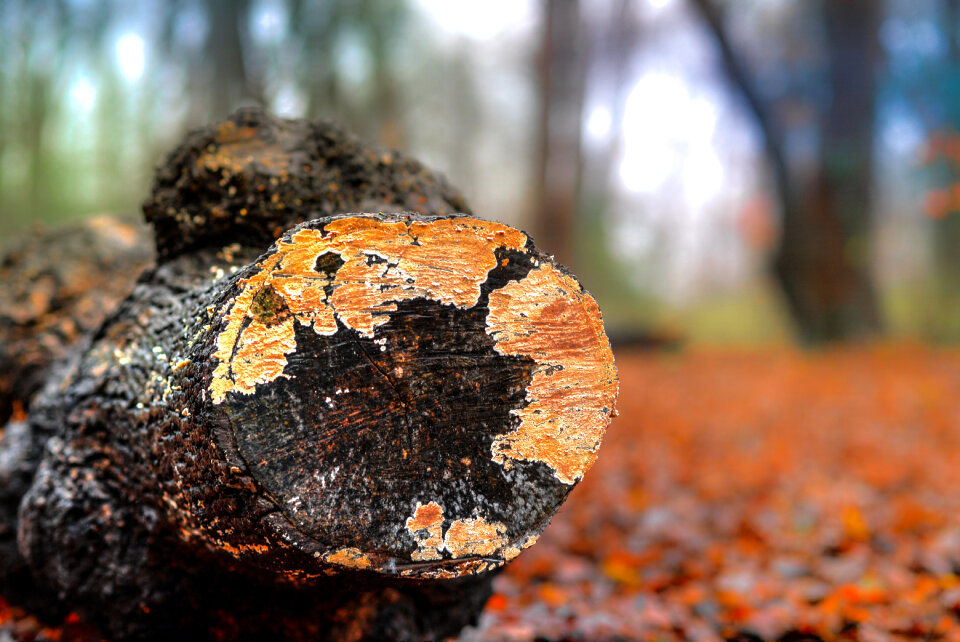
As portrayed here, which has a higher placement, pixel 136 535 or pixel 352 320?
pixel 352 320

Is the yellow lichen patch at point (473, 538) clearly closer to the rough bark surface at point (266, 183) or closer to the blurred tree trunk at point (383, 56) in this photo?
the rough bark surface at point (266, 183)

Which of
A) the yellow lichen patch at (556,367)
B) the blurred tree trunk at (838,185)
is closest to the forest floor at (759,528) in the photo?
the yellow lichen patch at (556,367)

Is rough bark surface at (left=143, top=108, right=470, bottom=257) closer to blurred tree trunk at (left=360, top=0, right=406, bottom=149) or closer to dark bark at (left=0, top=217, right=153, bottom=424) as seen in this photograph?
dark bark at (left=0, top=217, right=153, bottom=424)

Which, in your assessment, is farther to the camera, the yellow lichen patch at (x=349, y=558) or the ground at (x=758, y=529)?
the ground at (x=758, y=529)

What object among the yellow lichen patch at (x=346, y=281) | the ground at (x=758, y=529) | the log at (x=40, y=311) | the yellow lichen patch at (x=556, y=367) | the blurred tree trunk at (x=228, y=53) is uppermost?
the blurred tree trunk at (x=228, y=53)

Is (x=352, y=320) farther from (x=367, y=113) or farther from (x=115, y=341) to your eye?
(x=367, y=113)

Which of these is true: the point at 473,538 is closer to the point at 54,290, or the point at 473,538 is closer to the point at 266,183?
the point at 266,183

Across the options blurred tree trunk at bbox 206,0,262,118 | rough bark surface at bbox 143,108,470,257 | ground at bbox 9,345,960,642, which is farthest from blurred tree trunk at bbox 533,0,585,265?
rough bark surface at bbox 143,108,470,257

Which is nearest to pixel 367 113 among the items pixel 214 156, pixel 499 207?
pixel 214 156
